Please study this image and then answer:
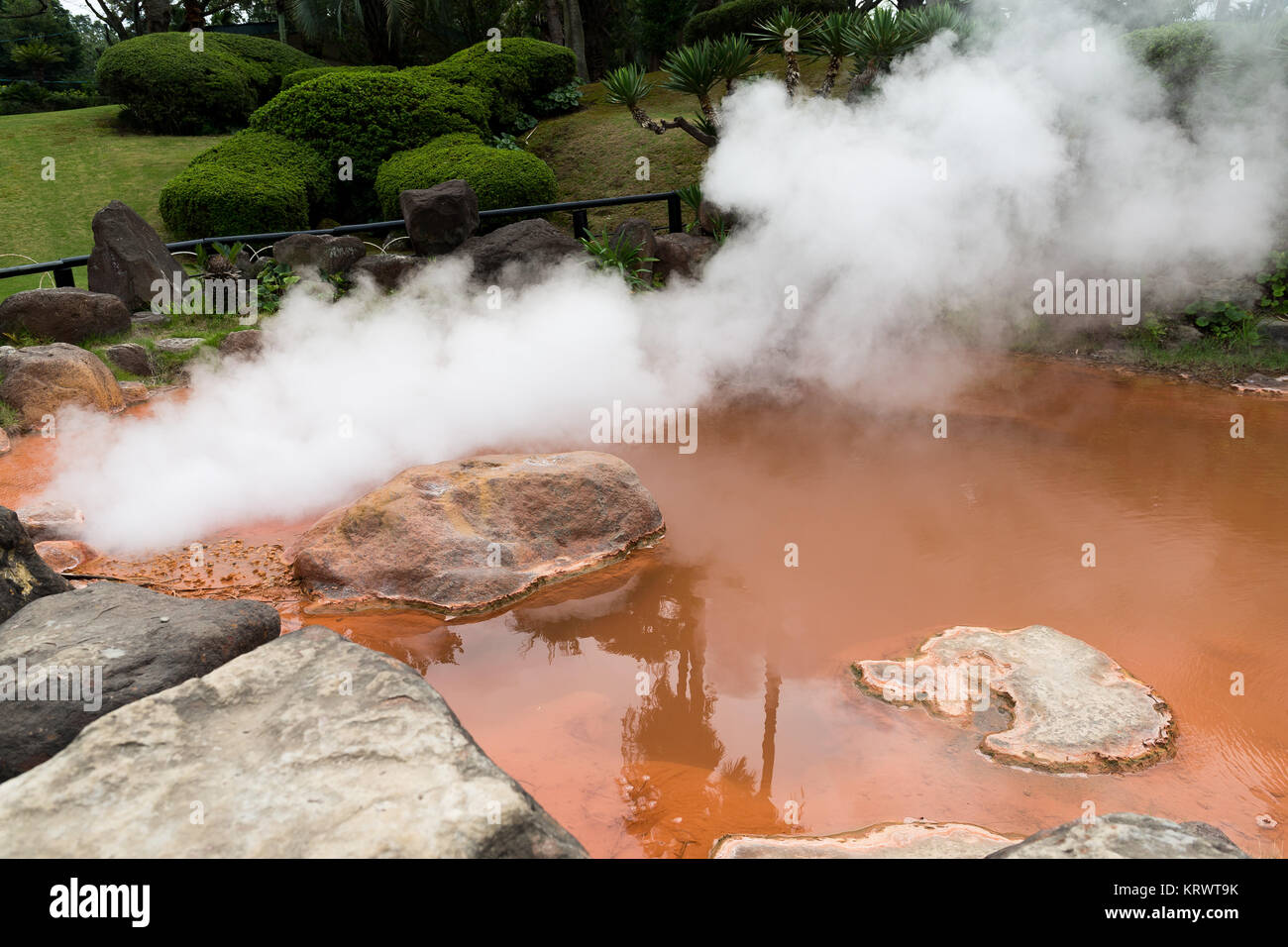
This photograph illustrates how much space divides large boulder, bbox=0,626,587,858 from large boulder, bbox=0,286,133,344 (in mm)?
7106

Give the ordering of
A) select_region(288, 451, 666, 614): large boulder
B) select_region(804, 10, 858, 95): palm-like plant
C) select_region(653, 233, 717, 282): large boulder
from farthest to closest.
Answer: select_region(653, 233, 717, 282): large boulder, select_region(804, 10, 858, 95): palm-like plant, select_region(288, 451, 666, 614): large boulder

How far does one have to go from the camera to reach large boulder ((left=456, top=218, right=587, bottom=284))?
856cm

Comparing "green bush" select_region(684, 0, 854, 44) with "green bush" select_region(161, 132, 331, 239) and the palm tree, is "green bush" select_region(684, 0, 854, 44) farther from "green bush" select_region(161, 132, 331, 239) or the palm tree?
the palm tree

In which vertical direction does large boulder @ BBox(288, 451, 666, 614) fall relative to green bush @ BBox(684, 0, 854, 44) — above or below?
below

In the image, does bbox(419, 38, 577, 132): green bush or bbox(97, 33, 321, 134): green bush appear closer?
bbox(419, 38, 577, 132): green bush

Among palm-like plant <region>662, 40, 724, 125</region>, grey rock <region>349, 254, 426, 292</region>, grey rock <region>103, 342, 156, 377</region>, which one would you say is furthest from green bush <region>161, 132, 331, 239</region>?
palm-like plant <region>662, 40, 724, 125</region>

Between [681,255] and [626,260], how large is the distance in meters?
0.62

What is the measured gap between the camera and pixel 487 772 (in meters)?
2.08

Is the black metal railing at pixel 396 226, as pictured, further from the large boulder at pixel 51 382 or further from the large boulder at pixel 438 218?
the large boulder at pixel 51 382

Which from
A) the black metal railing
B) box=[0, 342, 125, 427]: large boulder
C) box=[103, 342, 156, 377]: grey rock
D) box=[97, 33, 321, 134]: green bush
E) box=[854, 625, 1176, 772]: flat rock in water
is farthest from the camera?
box=[97, 33, 321, 134]: green bush

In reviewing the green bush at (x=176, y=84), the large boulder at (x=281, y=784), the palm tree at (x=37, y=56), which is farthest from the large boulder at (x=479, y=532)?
the palm tree at (x=37, y=56)

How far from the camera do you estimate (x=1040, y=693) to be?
3395mm

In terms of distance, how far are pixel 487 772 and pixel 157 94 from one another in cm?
1659

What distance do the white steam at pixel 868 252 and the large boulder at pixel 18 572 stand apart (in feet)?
9.69
